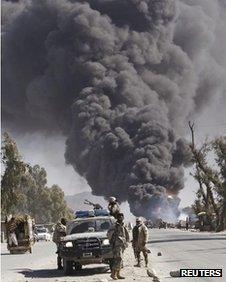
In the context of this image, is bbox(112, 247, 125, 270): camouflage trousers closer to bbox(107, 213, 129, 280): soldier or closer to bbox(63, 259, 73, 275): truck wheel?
bbox(107, 213, 129, 280): soldier

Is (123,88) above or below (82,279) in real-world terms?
above

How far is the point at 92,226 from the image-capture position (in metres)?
20.2

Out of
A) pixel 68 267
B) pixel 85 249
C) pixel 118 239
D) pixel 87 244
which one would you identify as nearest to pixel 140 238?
pixel 87 244

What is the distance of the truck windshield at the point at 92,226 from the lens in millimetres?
20094

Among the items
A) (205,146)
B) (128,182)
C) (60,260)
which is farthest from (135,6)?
(60,260)

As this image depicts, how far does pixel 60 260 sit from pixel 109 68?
8991 cm

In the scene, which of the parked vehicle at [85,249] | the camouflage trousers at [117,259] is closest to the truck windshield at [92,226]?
the parked vehicle at [85,249]

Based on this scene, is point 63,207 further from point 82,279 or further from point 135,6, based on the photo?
point 82,279

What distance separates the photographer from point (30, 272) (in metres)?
21.1

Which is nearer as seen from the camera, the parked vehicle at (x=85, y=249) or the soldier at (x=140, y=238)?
the parked vehicle at (x=85, y=249)

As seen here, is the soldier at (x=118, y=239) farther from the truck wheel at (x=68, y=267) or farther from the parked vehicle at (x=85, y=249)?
the truck wheel at (x=68, y=267)

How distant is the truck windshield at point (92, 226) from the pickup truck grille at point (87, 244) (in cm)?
101

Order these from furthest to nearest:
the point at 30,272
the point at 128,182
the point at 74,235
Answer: the point at 128,182, the point at 30,272, the point at 74,235

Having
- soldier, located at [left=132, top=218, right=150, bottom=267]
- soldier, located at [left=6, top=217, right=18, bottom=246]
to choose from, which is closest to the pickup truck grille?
soldier, located at [left=132, top=218, right=150, bottom=267]
